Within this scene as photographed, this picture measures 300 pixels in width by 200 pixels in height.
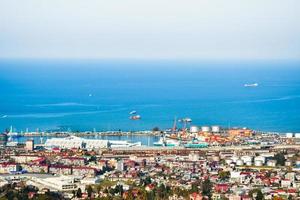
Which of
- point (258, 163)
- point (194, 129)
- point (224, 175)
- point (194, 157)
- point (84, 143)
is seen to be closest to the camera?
point (224, 175)

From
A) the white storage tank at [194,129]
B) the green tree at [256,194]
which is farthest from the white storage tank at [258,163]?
the white storage tank at [194,129]

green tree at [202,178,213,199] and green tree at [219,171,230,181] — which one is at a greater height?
green tree at [219,171,230,181]

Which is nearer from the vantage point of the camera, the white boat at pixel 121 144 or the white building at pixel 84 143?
the white building at pixel 84 143

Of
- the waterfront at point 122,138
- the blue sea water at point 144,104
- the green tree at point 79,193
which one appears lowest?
the green tree at point 79,193

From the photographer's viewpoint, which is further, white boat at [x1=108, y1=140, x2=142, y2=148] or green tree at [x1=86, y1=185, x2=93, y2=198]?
white boat at [x1=108, y1=140, x2=142, y2=148]

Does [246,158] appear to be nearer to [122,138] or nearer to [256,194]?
[256,194]

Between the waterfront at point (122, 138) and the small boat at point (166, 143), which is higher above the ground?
the waterfront at point (122, 138)

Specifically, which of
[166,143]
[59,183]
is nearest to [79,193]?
[59,183]

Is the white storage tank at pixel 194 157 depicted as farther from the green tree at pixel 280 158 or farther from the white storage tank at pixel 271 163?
the green tree at pixel 280 158

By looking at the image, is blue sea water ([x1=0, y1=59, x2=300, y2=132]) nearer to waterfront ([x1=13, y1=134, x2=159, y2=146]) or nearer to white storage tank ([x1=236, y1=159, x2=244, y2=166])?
waterfront ([x1=13, y1=134, x2=159, y2=146])

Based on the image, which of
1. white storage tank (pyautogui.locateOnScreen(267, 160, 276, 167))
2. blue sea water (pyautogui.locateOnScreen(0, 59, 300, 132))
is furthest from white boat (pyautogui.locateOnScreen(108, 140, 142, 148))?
white storage tank (pyautogui.locateOnScreen(267, 160, 276, 167))

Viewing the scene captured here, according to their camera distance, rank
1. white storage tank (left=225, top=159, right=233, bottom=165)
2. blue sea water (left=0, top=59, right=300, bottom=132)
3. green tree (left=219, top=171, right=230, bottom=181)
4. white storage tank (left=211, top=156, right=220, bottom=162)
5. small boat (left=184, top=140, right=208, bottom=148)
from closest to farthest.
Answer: green tree (left=219, top=171, right=230, bottom=181), white storage tank (left=225, top=159, right=233, bottom=165), white storage tank (left=211, top=156, right=220, bottom=162), small boat (left=184, top=140, right=208, bottom=148), blue sea water (left=0, top=59, right=300, bottom=132)

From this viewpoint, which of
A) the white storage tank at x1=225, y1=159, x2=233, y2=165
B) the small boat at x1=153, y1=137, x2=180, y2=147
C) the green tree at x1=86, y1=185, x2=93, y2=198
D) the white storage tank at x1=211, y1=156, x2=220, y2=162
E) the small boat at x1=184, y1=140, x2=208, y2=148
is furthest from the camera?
the small boat at x1=153, y1=137, x2=180, y2=147

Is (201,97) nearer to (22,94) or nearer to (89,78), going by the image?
(22,94)
